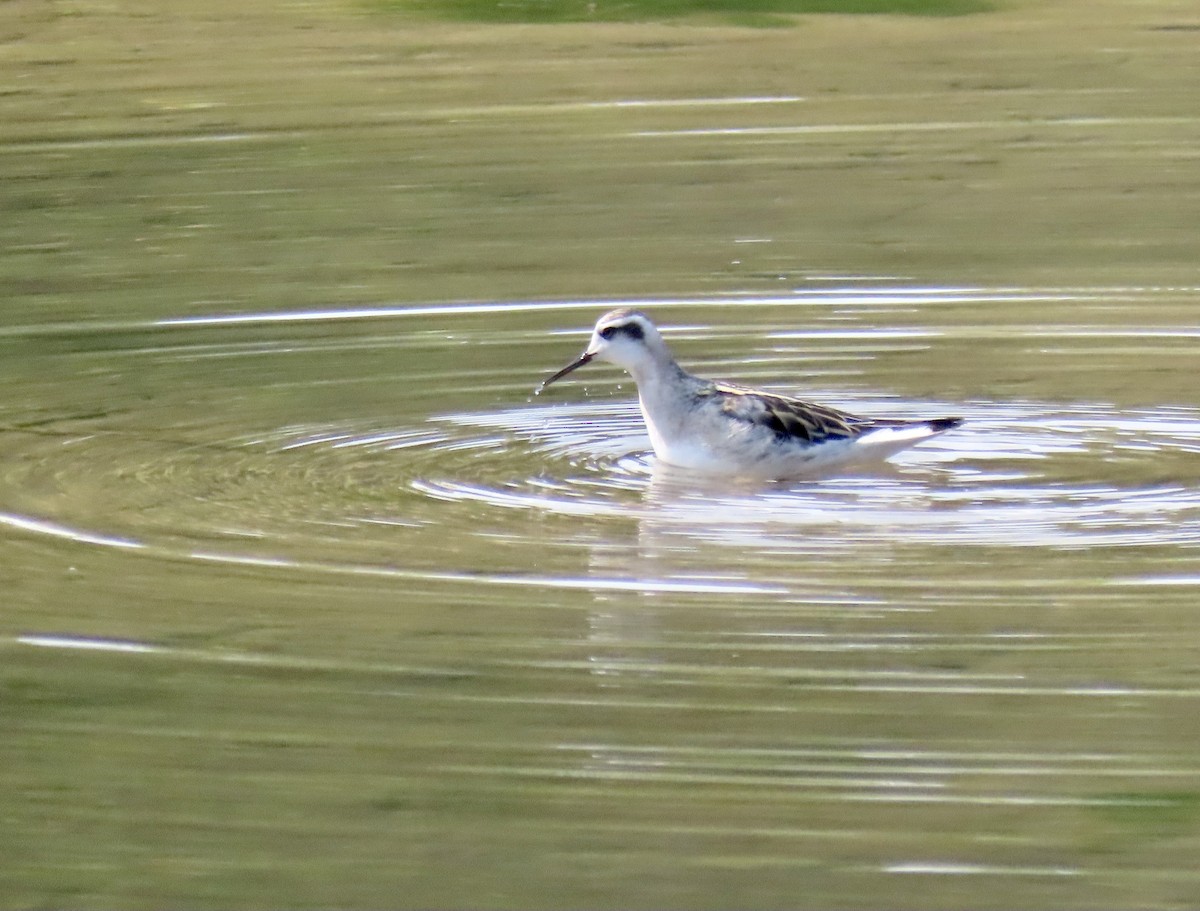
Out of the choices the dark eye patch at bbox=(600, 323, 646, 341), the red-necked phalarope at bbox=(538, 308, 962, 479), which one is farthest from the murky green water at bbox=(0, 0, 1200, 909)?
the dark eye patch at bbox=(600, 323, 646, 341)

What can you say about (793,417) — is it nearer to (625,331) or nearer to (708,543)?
(625,331)

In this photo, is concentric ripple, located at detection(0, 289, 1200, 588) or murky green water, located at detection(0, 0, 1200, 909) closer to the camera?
murky green water, located at detection(0, 0, 1200, 909)

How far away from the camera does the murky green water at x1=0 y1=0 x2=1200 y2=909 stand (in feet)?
22.7

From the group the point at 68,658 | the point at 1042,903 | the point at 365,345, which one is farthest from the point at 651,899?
the point at 365,345

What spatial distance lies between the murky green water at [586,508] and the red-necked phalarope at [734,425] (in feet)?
0.68

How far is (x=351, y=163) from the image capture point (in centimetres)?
1850

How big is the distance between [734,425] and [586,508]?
1.06 meters

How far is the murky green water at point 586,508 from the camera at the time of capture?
6914 mm

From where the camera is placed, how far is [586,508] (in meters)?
10.1

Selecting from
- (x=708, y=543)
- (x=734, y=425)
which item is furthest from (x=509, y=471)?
(x=708, y=543)

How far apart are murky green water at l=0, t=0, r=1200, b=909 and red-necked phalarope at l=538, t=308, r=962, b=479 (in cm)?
21

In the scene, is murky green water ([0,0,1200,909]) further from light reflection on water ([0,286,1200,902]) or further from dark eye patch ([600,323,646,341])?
dark eye patch ([600,323,646,341])

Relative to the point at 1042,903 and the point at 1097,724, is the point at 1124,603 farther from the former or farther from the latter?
the point at 1042,903

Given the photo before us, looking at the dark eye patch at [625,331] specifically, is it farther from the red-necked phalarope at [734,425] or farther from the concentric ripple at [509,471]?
the concentric ripple at [509,471]
